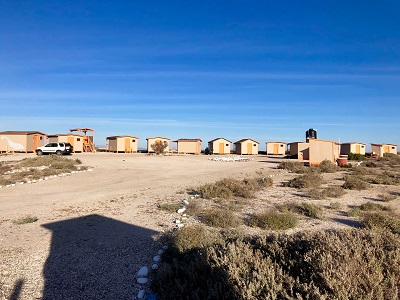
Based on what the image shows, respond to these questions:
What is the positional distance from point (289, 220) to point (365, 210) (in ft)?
9.91

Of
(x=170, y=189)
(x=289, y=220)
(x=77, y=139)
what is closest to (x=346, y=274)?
(x=289, y=220)

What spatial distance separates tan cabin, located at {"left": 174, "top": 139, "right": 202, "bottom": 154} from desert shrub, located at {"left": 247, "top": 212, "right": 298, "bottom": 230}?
41294 millimetres

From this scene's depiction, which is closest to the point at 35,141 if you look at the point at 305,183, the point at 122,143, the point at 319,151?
the point at 122,143

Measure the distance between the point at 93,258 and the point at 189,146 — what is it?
43.5 metres

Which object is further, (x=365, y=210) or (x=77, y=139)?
(x=77, y=139)

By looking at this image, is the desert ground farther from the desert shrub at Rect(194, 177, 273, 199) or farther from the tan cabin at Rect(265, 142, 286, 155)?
the tan cabin at Rect(265, 142, 286, 155)

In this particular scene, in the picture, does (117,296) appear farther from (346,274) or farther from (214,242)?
(346,274)

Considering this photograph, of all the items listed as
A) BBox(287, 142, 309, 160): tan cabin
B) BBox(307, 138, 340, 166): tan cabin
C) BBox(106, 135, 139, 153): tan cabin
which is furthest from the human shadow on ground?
BBox(106, 135, 139, 153): tan cabin

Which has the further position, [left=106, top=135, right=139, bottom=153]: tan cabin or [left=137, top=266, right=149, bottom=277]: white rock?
[left=106, top=135, right=139, bottom=153]: tan cabin

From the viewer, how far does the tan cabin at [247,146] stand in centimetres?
5025

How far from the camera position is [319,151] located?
25031 millimetres

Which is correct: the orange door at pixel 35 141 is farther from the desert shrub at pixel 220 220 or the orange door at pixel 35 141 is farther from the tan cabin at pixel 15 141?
the desert shrub at pixel 220 220

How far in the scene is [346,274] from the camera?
2.63m

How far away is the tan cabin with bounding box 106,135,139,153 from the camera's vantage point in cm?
4556
